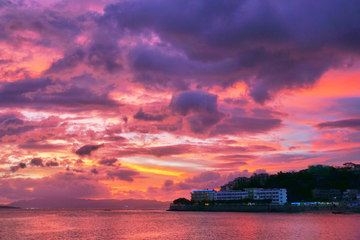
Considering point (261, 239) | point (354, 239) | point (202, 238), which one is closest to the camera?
point (354, 239)

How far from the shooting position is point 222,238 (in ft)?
324

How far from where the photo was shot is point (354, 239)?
3438 inches

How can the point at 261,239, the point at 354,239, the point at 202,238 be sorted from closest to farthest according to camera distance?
the point at 354,239 < the point at 261,239 < the point at 202,238

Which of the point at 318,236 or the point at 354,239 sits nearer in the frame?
the point at 354,239

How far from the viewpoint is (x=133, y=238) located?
334 feet

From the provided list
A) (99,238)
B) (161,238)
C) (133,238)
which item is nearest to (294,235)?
(161,238)

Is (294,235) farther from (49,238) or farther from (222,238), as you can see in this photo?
(49,238)

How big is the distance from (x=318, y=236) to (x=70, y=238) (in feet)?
224

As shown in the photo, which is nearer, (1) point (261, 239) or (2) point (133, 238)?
(1) point (261, 239)

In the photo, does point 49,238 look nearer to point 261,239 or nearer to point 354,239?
point 261,239

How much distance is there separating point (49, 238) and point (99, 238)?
1449cm

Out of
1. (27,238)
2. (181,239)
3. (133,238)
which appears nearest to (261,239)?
(181,239)

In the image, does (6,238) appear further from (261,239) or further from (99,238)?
(261,239)

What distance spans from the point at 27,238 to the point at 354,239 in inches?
3444
